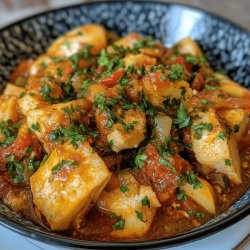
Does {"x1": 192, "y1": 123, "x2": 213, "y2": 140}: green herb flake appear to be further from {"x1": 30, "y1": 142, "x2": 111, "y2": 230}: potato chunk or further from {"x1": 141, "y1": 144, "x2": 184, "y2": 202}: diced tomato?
{"x1": 30, "y1": 142, "x2": 111, "y2": 230}: potato chunk

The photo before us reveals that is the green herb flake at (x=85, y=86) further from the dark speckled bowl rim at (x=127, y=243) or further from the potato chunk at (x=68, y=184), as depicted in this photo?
the dark speckled bowl rim at (x=127, y=243)

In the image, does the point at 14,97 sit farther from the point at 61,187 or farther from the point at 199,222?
the point at 199,222

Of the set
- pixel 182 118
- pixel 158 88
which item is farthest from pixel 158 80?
pixel 182 118

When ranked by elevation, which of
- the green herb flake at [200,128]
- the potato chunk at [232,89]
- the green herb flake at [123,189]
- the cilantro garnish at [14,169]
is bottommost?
the potato chunk at [232,89]

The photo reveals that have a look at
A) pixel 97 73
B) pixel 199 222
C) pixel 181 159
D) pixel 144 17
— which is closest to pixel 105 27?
pixel 144 17

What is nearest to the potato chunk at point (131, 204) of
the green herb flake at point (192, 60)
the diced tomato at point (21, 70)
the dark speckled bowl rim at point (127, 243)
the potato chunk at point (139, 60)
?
the dark speckled bowl rim at point (127, 243)

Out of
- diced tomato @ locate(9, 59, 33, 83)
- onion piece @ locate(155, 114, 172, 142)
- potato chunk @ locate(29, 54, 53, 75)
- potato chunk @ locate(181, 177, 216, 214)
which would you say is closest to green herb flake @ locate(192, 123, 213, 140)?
onion piece @ locate(155, 114, 172, 142)
